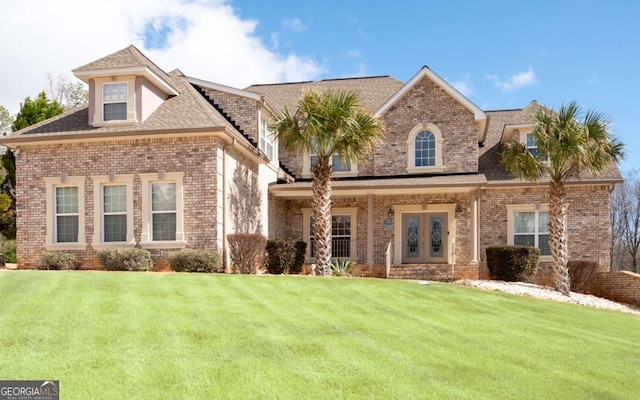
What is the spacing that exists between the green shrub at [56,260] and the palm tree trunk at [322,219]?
7225mm

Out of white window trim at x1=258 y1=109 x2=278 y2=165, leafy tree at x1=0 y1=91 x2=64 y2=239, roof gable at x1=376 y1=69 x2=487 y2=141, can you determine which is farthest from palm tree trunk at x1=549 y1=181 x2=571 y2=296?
leafy tree at x1=0 y1=91 x2=64 y2=239

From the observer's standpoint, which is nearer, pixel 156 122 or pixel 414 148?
pixel 156 122

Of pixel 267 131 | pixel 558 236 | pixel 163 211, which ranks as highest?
pixel 267 131

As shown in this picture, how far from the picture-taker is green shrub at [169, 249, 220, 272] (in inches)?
637

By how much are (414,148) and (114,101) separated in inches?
452

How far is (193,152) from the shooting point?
1714 centimetres

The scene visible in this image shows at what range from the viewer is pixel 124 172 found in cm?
1745

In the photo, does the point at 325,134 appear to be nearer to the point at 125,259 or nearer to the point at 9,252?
the point at 125,259

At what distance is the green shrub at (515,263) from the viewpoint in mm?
19797

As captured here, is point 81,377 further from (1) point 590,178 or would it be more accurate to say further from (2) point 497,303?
(1) point 590,178

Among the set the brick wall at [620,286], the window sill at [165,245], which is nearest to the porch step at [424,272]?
the brick wall at [620,286]

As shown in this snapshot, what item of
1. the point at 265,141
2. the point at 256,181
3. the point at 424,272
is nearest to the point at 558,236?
the point at 424,272

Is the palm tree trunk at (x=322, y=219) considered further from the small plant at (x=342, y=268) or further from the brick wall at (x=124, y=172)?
the brick wall at (x=124, y=172)

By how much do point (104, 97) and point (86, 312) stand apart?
33.5 ft
